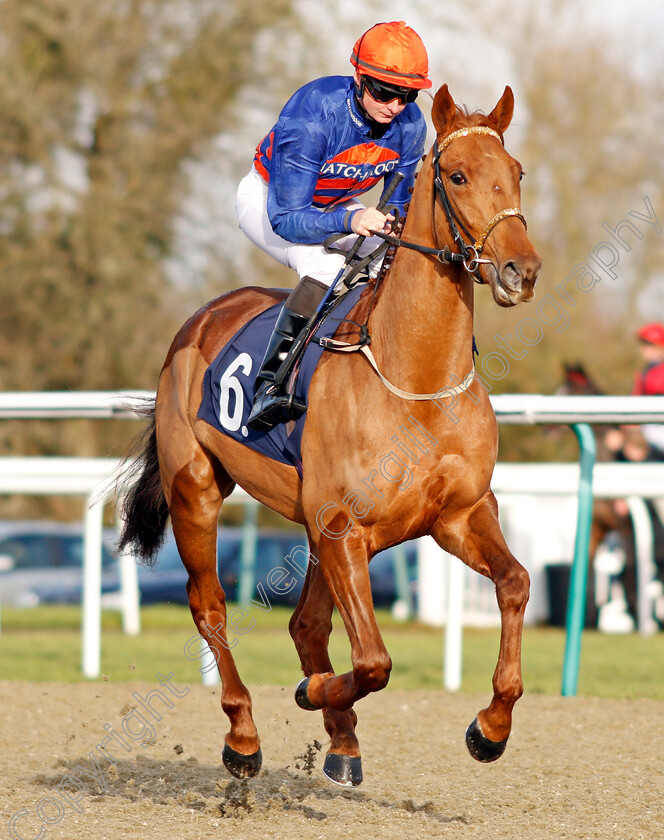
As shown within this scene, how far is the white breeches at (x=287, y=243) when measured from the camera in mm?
4168

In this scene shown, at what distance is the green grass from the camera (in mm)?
6191

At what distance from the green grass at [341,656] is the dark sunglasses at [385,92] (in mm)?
3099

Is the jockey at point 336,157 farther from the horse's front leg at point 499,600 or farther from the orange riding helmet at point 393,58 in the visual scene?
the horse's front leg at point 499,600

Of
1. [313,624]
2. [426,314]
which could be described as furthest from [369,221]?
[313,624]

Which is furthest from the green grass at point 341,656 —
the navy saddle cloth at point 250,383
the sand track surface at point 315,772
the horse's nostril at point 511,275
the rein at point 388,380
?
the horse's nostril at point 511,275

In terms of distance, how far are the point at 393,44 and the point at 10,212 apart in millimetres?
12741

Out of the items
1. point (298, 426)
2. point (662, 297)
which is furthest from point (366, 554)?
point (662, 297)

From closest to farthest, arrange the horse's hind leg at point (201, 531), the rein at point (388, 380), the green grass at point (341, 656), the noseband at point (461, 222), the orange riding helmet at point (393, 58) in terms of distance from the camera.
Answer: the noseband at point (461, 222) → the rein at point (388, 380) → the orange riding helmet at point (393, 58) → the horse's hind leg at point (201, 531) → the green grass at point (341, 656)

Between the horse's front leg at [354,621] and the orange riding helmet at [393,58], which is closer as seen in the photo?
the horse's front leg at [354,621]

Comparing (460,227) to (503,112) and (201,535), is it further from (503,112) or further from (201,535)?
(201,535)

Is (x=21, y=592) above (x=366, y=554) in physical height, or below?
below

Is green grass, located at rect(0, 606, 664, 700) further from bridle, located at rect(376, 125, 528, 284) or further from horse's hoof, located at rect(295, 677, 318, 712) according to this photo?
bridle, located at rect(376, 125, 528, 284)

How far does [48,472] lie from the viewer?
22.6 ft

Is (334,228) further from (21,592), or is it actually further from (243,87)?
(243,87)
